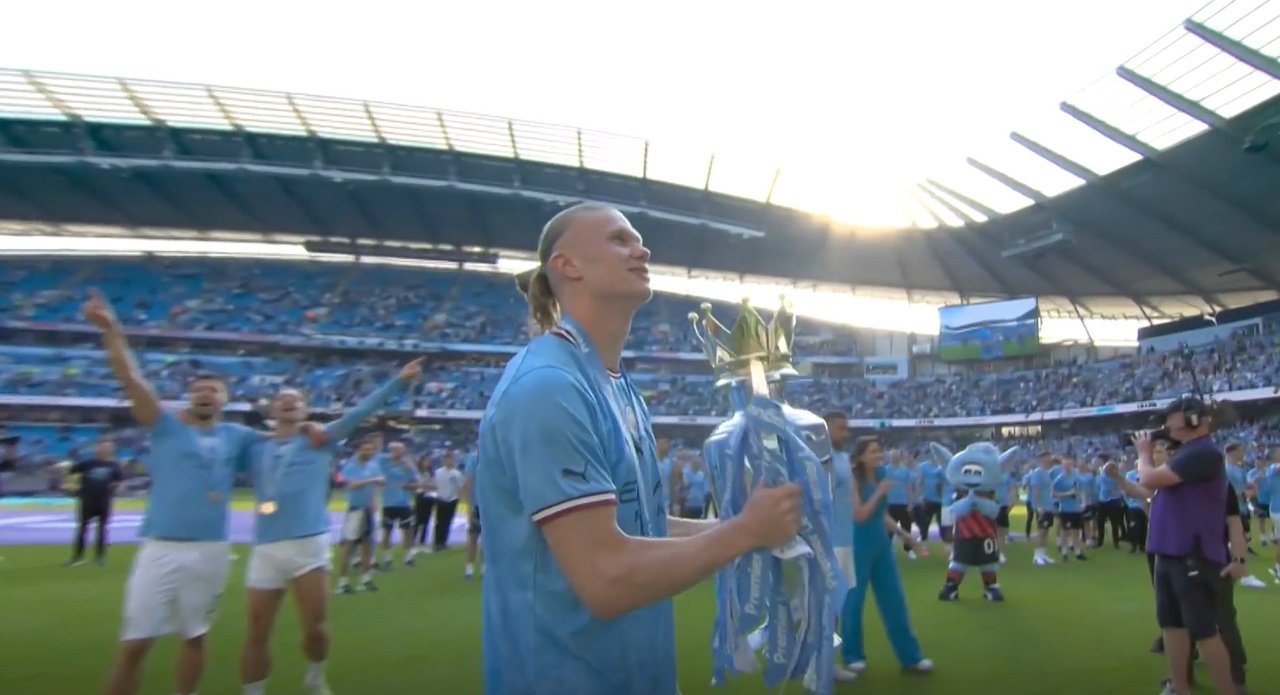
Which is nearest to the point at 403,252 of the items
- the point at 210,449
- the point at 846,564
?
the point at 210,449

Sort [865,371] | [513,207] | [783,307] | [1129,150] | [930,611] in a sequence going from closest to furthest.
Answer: [783,307] < [930,611] < [1129,150] < [513,207] < [865,371]

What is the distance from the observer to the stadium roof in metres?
28.0

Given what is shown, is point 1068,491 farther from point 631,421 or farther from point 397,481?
point 631,421

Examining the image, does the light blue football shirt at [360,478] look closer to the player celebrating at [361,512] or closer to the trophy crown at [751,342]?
the player celebrating at [361,512]

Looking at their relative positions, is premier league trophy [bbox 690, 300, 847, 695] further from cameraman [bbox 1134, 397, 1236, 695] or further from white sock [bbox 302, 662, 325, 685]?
white sock [bbox 302, 662, 325, 685]

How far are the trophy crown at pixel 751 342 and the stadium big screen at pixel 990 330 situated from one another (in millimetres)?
43413

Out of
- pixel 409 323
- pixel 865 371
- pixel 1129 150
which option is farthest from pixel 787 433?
pixel 865 371

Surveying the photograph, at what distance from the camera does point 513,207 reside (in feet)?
127

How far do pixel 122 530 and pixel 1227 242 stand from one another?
125ft

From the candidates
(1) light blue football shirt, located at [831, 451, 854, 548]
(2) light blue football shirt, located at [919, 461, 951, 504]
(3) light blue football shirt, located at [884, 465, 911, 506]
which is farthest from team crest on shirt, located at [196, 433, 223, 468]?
(2) light blue football shirt, located at [919, 461, 951, 504]

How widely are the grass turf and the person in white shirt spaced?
2391 millimetres

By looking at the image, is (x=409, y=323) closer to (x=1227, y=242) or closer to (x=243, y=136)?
(x=243, y=136)

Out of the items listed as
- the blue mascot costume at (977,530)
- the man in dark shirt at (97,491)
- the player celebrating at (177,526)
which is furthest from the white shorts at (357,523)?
the blue mascot costume at (977,530)

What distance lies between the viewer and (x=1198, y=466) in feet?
16.0
